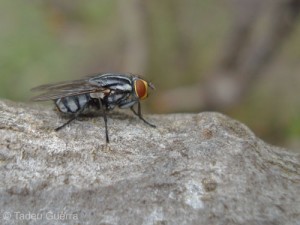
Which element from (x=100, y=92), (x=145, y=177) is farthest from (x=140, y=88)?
(x=145, y=177)

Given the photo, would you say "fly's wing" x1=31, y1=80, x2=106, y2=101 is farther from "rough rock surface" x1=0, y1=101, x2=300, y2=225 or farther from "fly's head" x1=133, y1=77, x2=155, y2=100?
Result: "rough rock surface" x1=0, y1=101, x2=300, y2=225

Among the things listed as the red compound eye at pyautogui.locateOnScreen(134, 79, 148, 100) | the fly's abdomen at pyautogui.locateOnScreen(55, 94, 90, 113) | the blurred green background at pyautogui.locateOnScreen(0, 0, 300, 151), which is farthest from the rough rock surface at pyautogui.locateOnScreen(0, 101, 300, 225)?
the blurred green background at pyautogui.locateOnScreen(0, 0, 300, 151)

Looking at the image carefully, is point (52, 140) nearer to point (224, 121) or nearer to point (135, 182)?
point (135, 182)

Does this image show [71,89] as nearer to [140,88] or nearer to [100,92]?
[100,92]

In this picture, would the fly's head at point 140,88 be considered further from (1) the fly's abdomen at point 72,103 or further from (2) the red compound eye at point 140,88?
(1) the fly's abdomen at point 72,103

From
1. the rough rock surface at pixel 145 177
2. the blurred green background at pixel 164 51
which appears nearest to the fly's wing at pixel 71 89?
the rough rock surface at pixel 145 177

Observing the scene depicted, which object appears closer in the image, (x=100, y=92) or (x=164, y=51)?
(x=100, y=92)

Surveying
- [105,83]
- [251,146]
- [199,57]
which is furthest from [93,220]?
[199,57]
